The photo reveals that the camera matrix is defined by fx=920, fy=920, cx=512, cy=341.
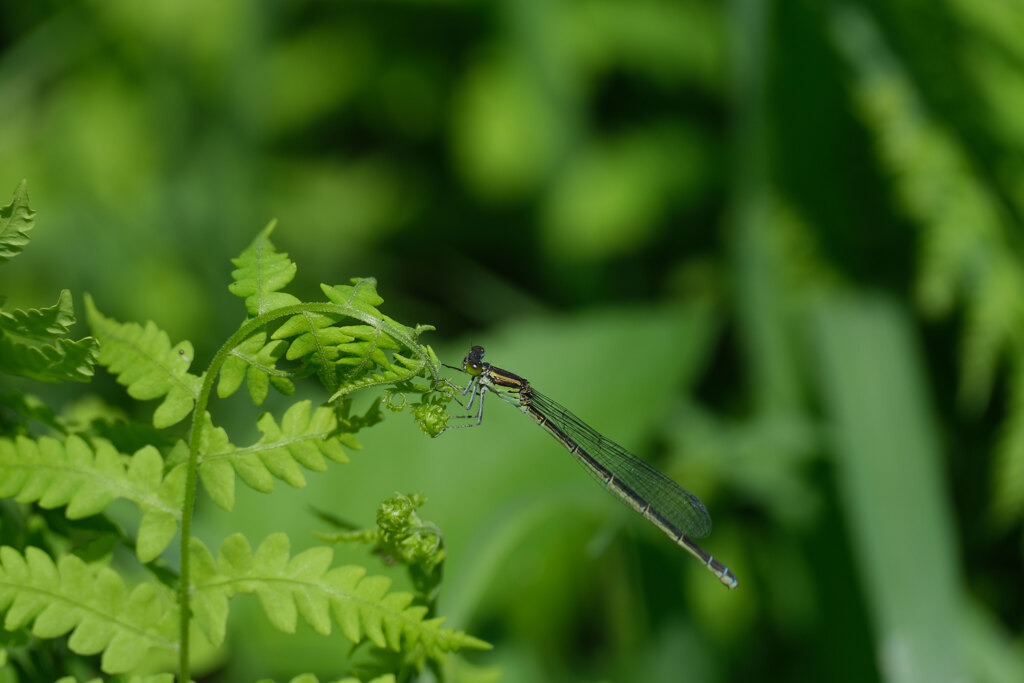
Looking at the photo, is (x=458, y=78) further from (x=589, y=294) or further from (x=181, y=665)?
(x=181, y=665)

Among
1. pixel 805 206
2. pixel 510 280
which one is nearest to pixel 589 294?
pixel 510 280

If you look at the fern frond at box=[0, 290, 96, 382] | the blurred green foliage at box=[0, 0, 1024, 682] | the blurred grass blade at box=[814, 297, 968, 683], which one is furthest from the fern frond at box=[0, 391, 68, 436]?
the blurred grass blade at box=[814, 297, 968, 683]

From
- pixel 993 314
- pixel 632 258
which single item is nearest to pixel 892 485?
pixel 993 314

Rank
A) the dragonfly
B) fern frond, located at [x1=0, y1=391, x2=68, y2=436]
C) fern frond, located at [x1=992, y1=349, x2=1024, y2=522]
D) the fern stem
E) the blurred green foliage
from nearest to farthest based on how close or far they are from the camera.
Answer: the fern stem < fern frond, located at [x1=0, y1=391, x2=68, y2=436] < the dragonfly < the blurred green foliage < fern frond, located at [x1=992, y1=349, x2=1024, y2=522]

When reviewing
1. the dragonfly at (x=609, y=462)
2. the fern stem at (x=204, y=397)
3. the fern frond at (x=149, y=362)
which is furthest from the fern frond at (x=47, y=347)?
the dragonfly at (x=609, y=462)

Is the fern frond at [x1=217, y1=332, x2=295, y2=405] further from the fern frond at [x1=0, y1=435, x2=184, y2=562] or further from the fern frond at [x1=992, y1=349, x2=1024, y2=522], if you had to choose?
the fern frond at [x1=992, y1=349, x2=1024, y2=522]

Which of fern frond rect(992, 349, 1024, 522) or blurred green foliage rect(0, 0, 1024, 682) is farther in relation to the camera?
fern frond rect(992, 349, 1024, 522)
